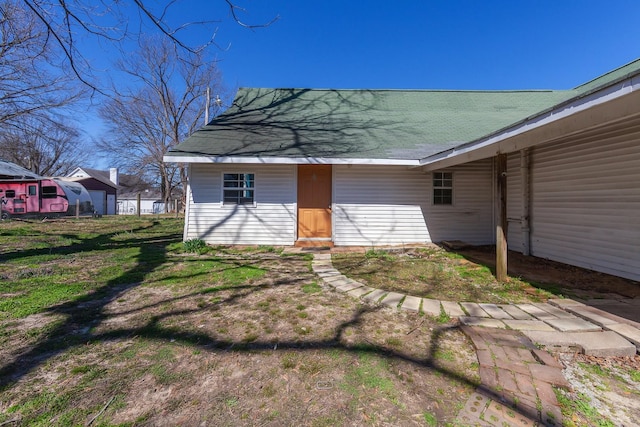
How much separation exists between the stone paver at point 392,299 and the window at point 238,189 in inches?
194

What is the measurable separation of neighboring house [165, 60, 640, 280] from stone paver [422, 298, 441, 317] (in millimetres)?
1951

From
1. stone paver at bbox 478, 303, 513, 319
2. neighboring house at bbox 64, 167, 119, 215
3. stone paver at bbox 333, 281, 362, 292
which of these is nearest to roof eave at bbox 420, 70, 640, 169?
stone paver at bbox 478, 303, 513, 319

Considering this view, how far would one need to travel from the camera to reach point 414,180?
24.7 feet

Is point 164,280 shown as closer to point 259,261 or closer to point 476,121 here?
point 259,261

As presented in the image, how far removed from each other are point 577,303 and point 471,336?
6.37 feet

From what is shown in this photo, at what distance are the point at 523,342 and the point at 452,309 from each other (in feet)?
2.76

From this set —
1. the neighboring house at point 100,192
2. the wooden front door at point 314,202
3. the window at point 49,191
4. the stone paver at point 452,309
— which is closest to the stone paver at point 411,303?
the stone paver at point 452,309

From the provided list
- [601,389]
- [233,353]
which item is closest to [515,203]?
[601,389]

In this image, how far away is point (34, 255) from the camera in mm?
6020

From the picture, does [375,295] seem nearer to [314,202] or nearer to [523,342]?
[523,342]

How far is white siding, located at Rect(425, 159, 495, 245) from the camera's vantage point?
7.60 meters

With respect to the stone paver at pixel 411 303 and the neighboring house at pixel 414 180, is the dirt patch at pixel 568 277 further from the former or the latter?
the stone paver at pixel 411 303

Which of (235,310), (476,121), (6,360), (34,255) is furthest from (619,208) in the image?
(34,255)

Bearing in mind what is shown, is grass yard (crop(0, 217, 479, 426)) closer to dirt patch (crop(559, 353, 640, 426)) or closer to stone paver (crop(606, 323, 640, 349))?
dirt patch (crop(559, 353, 640, 426))
